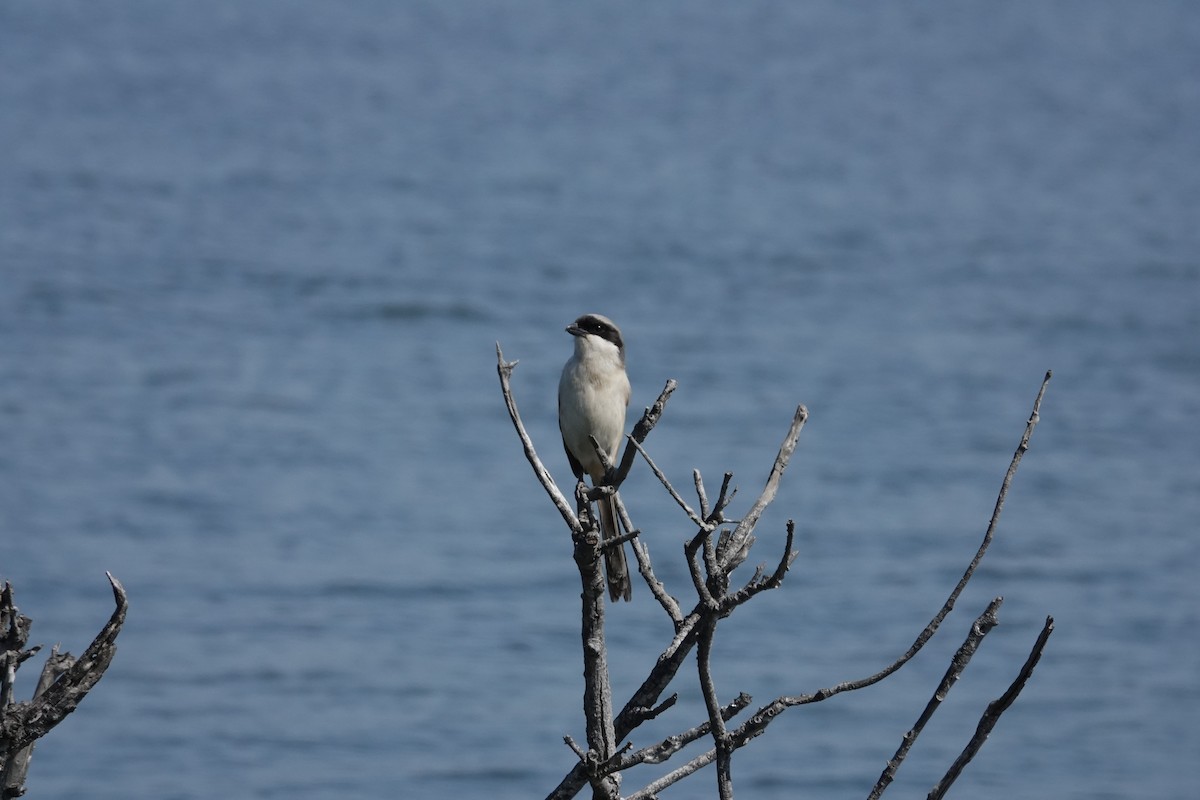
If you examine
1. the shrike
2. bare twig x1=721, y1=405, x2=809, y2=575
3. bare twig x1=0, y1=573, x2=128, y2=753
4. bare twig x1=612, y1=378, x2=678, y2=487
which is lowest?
bare twig x1=0, y1=573, x2=128, y2=753

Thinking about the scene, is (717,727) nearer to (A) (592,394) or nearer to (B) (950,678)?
(B) (950,678)

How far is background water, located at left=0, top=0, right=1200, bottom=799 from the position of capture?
14.4 m

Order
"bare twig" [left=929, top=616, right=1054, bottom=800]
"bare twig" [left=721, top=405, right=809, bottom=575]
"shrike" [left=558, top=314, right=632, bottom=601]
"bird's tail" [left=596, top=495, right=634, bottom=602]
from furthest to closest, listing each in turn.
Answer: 1. "shrike" [left=558, top=314, right=632, bottom=601]
2. "bird's tail" [left=596, top=495, right=634, bottom=602]
3. "bare twig" [left=721, top=405, right=809, bottom=575]
4. "bare twig" [left=929, top=616, right=1054, bottom=800]

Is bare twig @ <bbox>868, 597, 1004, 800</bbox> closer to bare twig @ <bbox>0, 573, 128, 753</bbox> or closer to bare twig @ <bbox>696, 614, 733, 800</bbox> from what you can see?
bare twig @ <bbox>696, 614, 733, 800</bbox>

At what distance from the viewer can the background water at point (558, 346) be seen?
14.4 m

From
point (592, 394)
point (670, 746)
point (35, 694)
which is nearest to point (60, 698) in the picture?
point (35, 694)

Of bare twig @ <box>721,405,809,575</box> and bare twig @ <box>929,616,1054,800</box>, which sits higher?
bare twig @ <box>721,405,809,575</box>

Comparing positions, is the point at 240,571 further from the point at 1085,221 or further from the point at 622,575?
the point at 1085,221

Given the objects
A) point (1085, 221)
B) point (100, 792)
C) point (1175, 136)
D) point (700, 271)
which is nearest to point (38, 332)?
point (700, 271)

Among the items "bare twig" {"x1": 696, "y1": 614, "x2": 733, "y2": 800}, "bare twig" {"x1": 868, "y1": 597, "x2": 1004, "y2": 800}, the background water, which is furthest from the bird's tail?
the background water

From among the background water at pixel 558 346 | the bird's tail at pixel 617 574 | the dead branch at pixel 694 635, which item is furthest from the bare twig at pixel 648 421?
the background water at pixel 558 346

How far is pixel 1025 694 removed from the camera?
14945 mm

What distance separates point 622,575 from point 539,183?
28.4m

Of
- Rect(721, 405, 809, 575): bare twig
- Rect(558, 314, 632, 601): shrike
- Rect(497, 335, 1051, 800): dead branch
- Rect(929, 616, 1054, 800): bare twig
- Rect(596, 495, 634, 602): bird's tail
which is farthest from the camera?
Rect(558, 314, 632, 601): shrike
